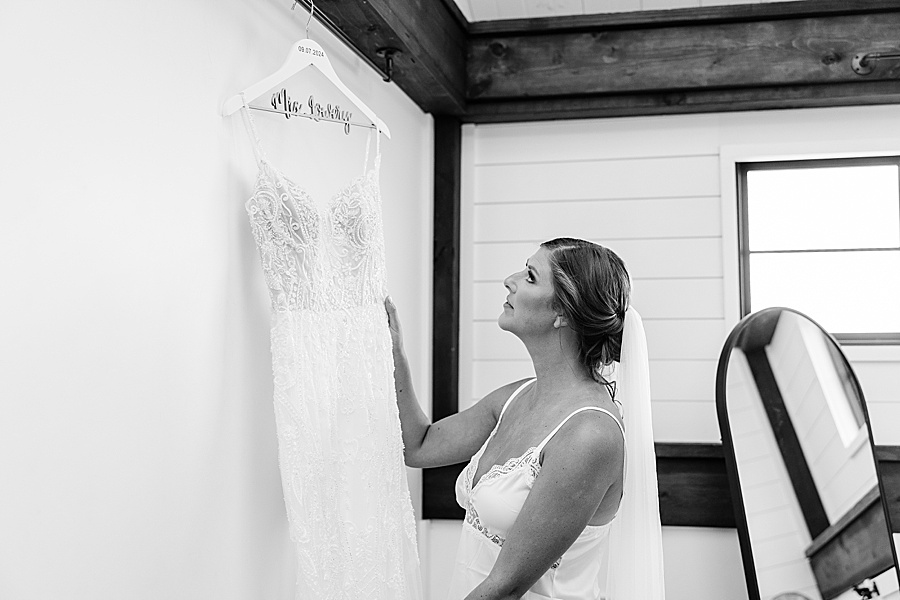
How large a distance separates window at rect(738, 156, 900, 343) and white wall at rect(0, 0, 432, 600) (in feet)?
5.88

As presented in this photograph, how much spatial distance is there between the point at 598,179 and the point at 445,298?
0.68m

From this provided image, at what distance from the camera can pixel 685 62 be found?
3088mm

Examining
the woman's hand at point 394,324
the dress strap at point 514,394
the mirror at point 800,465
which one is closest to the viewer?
the woman's hand at point 394,324

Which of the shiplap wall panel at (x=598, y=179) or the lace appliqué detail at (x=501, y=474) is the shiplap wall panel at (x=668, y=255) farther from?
the lace appliqué detail at (x=501, y=474)

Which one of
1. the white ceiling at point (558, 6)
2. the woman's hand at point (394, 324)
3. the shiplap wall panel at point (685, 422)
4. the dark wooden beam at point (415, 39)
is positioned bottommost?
the shiplap wall panel at point (685, 422)

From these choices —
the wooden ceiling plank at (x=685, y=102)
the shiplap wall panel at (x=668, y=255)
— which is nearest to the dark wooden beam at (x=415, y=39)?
the wooden ceiling plank at (x=685, y=102)

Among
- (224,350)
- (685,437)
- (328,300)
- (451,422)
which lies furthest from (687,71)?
(224,350)

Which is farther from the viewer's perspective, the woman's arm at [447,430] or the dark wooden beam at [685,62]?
the dark wooden beam at [685,62]

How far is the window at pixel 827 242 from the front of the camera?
10.2 feet

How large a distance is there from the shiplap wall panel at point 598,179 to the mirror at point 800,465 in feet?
1.78

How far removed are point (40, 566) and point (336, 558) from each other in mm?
690

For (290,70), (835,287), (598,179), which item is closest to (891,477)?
(835,287)

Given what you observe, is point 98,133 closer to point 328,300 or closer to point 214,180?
point 214,180

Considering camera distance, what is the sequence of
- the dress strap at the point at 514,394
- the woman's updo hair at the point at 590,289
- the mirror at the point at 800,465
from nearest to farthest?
the woman's updo hair at the point at 590,289 < the dress strap at the point at 514,394 < the mirror at the point at 800,465
